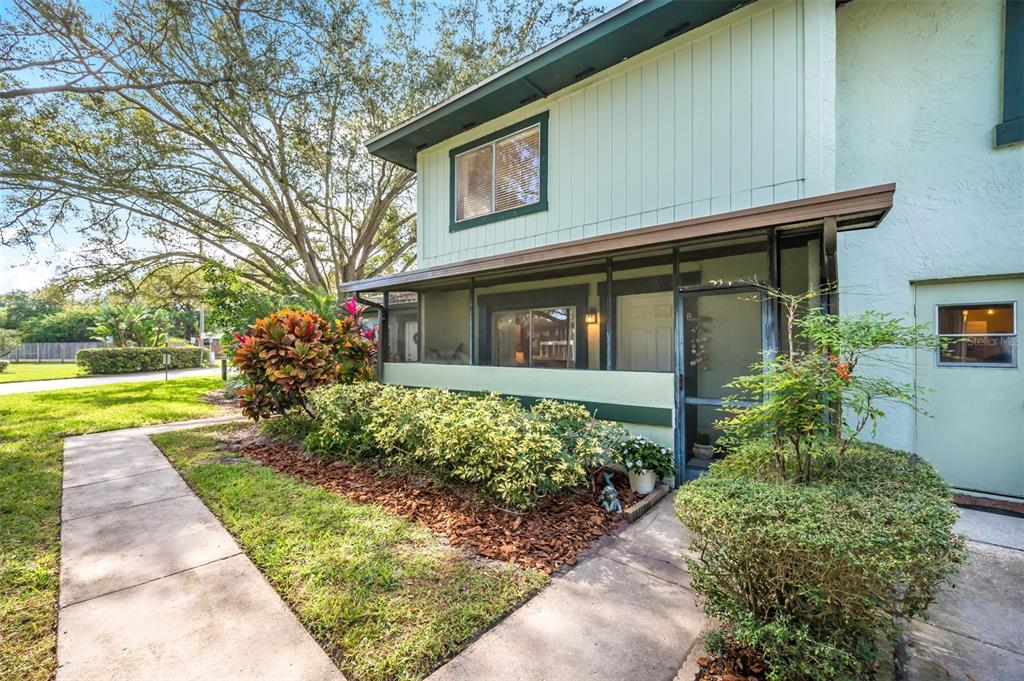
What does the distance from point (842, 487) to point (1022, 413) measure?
12.1 feet

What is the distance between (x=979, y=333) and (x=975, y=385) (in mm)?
541

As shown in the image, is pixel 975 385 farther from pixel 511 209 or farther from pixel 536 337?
pixel 511 209

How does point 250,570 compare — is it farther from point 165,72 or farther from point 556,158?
point 165,72

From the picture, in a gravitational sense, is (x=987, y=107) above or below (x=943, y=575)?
above

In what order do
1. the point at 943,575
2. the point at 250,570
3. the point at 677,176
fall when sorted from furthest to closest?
the point at 677,176
the point at 250,570
the point at 943,575

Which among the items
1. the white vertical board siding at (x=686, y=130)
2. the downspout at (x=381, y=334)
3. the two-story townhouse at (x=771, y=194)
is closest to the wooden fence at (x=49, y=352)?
the downspout at (x=381, y=334)

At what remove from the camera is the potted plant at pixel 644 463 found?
448cm

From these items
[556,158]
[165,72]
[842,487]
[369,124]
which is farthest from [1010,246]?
[165,72]

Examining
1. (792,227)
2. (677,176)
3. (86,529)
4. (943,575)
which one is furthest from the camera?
(677,176)

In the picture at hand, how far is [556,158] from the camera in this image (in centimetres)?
665

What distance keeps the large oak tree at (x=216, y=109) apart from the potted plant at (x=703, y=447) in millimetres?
10438

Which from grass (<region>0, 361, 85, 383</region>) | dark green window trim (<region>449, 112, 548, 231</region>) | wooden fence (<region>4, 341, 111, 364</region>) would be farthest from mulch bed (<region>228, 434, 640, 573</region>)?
wooden fence (<region>4, 341, 111, 364</region>)

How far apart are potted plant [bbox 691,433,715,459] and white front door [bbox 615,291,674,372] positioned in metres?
1.00

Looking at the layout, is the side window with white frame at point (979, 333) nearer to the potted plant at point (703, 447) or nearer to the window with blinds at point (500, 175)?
the potted plant at point (703, 447)
